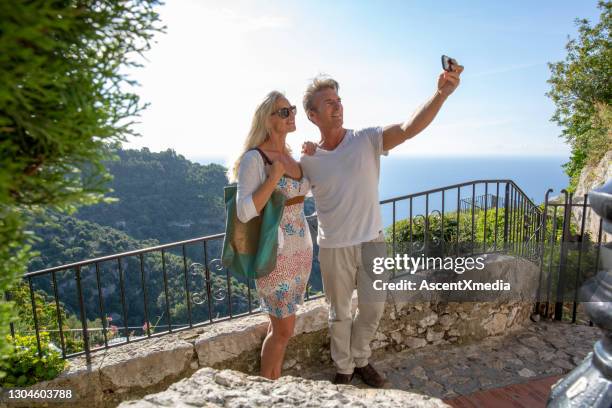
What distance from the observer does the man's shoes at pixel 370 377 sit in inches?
129

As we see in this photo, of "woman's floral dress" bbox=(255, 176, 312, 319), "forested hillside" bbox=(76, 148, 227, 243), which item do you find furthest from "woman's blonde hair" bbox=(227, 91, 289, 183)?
"forested hillside" bbox=(76, 148, 227, 243)

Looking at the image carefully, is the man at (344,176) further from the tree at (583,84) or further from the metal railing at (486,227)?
the tree at (583,84)

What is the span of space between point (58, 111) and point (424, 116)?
7.41 feet

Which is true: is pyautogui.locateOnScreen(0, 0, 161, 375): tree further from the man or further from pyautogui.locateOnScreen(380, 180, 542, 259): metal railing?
pyautogui.locateOnScreen(380, 180, 542, 259): metal railing

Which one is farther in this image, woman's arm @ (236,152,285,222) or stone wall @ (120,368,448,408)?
woman's arm @ (236,152,285,222)

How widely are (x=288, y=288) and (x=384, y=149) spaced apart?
1191 millimetres

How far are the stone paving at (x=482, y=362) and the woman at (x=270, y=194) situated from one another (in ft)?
3.59

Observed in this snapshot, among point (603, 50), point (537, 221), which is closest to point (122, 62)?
point (537, 221)

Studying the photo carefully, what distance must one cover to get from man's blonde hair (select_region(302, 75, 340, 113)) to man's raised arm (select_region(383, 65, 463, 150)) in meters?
0.49

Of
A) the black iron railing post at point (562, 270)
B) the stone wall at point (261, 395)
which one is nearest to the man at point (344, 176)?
the stone wall at point (261, 395)

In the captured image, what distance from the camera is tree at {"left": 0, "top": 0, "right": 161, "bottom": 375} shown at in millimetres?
784

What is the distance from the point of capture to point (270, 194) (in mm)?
2445

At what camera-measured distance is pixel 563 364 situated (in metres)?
3.71

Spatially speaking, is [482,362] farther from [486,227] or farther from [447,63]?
[447,63]
